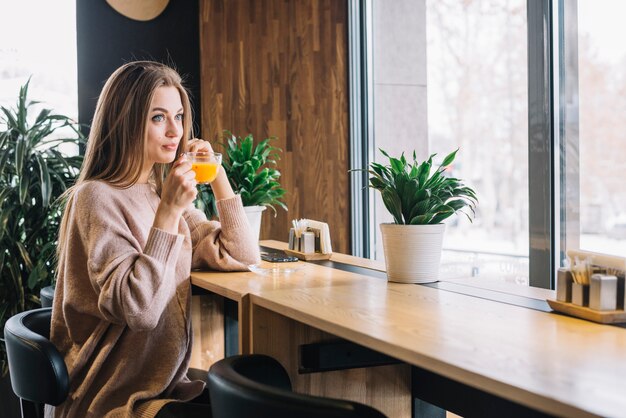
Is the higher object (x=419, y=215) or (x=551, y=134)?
(x=551, y=134)

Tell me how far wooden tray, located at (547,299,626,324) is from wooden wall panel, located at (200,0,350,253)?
2828mm

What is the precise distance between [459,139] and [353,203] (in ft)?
3.41

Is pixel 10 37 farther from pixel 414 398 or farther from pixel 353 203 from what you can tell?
pixel 414 398

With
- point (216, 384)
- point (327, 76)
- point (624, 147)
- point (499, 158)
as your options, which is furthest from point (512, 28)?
point (216, 384)

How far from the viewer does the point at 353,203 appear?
4.37 m

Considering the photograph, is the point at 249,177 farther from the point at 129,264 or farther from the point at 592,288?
the point at 592,288

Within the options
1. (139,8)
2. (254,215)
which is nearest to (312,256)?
(254,215)

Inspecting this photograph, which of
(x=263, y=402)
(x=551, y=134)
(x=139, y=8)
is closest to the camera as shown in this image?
(x=263, y=402)

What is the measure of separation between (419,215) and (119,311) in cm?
86

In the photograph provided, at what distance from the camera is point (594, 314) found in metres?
1.48

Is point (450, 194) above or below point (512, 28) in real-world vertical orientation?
below

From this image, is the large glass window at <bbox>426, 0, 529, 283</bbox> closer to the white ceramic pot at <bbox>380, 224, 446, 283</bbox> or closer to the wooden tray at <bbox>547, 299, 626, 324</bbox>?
the white ceramic pot at <bbox>380, 224, 446, 283</bbox>

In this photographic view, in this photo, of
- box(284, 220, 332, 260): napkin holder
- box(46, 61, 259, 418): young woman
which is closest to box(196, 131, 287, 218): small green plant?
box(284, 220, 332, 260): napkin holder

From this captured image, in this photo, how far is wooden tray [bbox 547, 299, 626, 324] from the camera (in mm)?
1466
